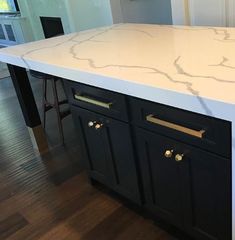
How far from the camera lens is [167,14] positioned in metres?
3.53

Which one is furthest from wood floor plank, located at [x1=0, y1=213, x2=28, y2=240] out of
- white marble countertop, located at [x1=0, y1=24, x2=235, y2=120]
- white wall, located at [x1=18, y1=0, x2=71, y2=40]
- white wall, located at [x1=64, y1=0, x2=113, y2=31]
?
white wall, located at [x1=18, y1=0, x2=71, y2=40]

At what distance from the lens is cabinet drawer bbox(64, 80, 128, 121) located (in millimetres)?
1382

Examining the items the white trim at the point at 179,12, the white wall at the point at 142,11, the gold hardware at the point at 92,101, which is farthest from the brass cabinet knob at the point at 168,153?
the white wall at the point at 142,11

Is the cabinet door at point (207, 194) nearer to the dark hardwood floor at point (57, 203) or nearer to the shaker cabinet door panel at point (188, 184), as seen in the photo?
the shaker cabinet door panel at point (188, 184)

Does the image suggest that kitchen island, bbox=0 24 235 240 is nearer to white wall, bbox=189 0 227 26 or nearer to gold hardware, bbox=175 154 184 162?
gold hardware, bbox=175 154 184 162

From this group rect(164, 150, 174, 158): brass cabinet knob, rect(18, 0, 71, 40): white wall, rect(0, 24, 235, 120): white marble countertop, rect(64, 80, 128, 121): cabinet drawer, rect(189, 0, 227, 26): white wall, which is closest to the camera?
rect(0, 24, 235, 120): white marble countertop

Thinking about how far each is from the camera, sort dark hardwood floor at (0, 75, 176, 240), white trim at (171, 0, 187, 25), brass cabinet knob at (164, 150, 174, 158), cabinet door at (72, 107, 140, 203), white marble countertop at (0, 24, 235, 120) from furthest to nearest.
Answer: white trim at (171, 0, 187, 25) < dark hardwood floor at (0, 75, 176, 240) < cabinet door at (72, 107, 140, 203) < brass cabinet knob at (164, 150, 174, 158) < white marble countertop at (0, 24, 235, 120)

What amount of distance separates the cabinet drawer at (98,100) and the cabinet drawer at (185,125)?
0.07 m

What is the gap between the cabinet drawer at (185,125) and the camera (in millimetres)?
1028

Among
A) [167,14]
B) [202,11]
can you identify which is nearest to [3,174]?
[202,11]

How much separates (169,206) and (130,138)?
36 centimetres

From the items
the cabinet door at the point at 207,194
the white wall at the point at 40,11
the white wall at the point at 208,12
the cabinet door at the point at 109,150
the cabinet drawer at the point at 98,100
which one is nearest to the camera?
the cabinet door at the point at 207,194

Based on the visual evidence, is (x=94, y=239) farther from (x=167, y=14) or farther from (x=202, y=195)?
(x=167, y=14)

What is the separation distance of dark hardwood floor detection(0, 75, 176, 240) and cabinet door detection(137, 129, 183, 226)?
21cm
